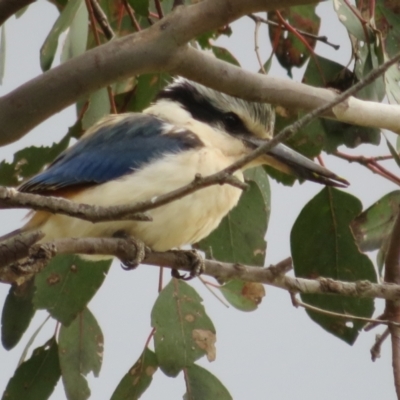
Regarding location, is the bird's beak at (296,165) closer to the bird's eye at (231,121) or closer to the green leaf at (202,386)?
the bird's eye at (231,121)

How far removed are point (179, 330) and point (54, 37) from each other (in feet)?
2.38

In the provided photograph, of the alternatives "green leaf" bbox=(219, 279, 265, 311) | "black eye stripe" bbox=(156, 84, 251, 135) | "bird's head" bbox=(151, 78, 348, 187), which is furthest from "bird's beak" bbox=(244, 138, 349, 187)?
"green leaf" bbox=(219, 279, 265, 311)

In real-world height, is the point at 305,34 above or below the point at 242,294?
above

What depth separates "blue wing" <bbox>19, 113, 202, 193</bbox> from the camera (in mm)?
2102

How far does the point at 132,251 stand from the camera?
73.6 inches

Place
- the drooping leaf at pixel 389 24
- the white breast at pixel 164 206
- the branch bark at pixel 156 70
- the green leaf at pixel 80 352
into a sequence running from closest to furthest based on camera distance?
1. the branch bark at pixel 156 70
2. the white breast at pixel 164 206
3. the drooping leaf at pixel 389 24
4. the green leaf at pixel 80 352

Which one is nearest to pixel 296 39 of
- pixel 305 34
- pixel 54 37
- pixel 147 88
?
pixel 305 34

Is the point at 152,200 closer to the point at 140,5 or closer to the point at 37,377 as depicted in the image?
the point at 140,5

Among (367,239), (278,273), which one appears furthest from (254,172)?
(278,273)

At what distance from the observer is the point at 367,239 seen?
2236 mm

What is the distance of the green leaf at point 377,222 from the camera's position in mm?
2201

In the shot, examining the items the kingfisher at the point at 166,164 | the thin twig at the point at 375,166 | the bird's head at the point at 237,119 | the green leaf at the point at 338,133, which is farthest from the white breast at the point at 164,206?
the thin twig at the point at 375,166

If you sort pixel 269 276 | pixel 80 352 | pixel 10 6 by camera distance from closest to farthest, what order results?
pixel 10 6 < pixel 269 276 < pixel 80 352

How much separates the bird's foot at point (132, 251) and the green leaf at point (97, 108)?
38cm
